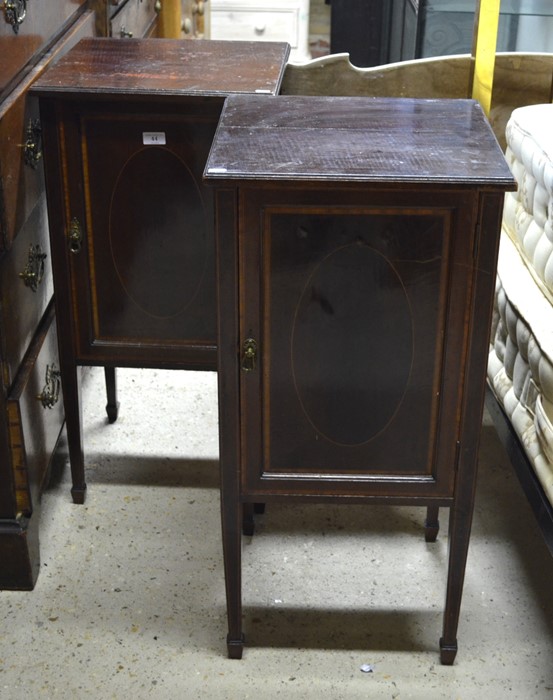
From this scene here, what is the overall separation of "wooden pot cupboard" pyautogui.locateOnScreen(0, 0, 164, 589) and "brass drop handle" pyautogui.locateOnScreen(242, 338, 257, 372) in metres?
0.50

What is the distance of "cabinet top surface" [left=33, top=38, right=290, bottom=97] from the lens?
185cm

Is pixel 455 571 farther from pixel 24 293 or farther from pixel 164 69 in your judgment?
pixel 164 69

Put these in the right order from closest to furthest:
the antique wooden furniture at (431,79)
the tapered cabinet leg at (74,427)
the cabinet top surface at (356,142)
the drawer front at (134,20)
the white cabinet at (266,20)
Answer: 1. the cabinet top surface at (356,142)
2. the tapered cabinet leg at (74,427)
3. the antique wooden furniture at (431,79)
4. the drawer front at (134,20)
5. the white cabinet at (266,20)

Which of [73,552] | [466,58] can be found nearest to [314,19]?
[466,58]

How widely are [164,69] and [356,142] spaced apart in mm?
586

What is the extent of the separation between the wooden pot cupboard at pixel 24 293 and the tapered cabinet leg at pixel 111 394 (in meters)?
0.29

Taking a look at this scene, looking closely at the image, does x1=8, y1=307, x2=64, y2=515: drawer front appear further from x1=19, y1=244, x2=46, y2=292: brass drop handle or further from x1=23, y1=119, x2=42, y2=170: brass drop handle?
x1=23, y1=119, x2=42, y2=170: brass drop handle

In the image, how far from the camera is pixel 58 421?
227 centimetres

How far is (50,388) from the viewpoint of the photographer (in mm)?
2080

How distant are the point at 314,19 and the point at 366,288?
3.65m

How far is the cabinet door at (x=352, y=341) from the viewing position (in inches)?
58.1

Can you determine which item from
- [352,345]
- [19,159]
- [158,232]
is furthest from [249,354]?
[19,159]

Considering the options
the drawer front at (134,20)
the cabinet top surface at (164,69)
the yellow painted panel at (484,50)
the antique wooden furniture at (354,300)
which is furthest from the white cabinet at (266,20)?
the antique wooden furniture at (354,300)

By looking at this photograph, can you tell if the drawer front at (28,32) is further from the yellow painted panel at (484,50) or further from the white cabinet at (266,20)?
the white cabinet at (266,20)
